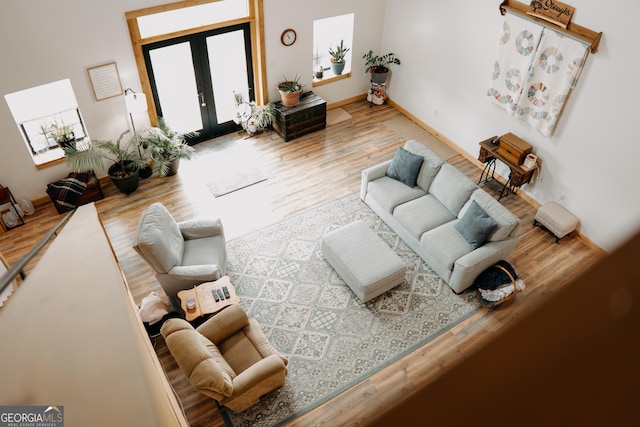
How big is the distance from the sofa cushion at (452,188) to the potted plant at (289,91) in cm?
304

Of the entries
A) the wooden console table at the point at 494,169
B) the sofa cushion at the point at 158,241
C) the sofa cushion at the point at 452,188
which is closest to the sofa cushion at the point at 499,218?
the sofa cushion at the point at 452,188

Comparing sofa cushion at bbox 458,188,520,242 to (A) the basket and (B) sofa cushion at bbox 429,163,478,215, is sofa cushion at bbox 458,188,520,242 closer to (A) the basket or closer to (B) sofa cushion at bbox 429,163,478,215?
(B) sofa cushion at bbox 429,163,478,215

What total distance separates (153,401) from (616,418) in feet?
6.34

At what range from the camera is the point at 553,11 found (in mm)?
5648

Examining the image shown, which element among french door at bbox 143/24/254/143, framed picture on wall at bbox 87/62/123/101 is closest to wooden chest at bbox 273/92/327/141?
french door at bbox 143/24/254/143

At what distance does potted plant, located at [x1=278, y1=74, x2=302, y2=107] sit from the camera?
791 cm

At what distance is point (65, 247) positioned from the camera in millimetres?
2486

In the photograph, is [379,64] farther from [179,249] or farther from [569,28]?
[179,249]

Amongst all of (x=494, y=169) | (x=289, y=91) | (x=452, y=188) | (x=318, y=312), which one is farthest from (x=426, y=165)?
(x=289, y=91)

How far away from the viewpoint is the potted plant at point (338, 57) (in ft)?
27.6

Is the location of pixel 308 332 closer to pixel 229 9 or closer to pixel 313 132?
pixel 313 132

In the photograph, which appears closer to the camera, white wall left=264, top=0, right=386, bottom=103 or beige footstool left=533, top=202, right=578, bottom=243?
beige footstool left=533, top=202, right=578, bottom=243

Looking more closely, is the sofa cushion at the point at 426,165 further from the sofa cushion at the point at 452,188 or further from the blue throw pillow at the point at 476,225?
the blue throw pillow at the point at 476,225

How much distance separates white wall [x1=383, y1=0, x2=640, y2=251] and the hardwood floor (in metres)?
0.55
